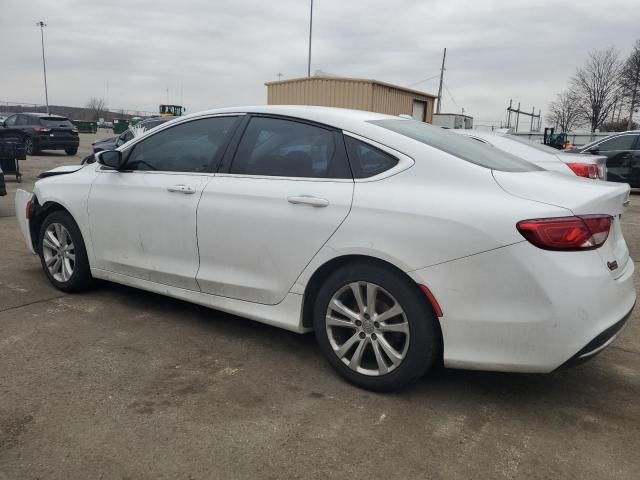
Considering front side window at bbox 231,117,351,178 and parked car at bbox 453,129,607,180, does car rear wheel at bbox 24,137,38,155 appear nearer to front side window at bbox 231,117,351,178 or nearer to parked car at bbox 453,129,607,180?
parked car at bbox 453,129,607,180

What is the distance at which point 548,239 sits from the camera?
96.3 inches

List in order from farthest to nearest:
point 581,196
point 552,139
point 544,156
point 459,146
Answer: point 552,139 < point 544,156 < point 459,146 < point 581,196

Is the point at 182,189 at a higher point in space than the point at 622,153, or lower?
lower

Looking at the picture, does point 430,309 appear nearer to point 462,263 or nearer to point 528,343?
point 462,263

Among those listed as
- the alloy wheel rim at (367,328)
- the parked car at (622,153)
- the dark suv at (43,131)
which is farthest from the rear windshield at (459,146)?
the dark suv at (43,131)

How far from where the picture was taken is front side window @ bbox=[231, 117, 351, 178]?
122 inches

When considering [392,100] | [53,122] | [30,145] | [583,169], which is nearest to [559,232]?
[583,169]

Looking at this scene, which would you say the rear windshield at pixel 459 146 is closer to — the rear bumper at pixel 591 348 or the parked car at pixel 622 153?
the rear bumper at pixel 591 348

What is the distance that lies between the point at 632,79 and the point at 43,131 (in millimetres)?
41719

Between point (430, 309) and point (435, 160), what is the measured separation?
2.44 ft

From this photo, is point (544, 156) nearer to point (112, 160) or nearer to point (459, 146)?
point (459, 146)

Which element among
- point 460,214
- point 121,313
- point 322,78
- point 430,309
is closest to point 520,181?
point 460,214

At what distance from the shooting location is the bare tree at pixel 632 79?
41753mm

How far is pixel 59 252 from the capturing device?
14.6 ft
